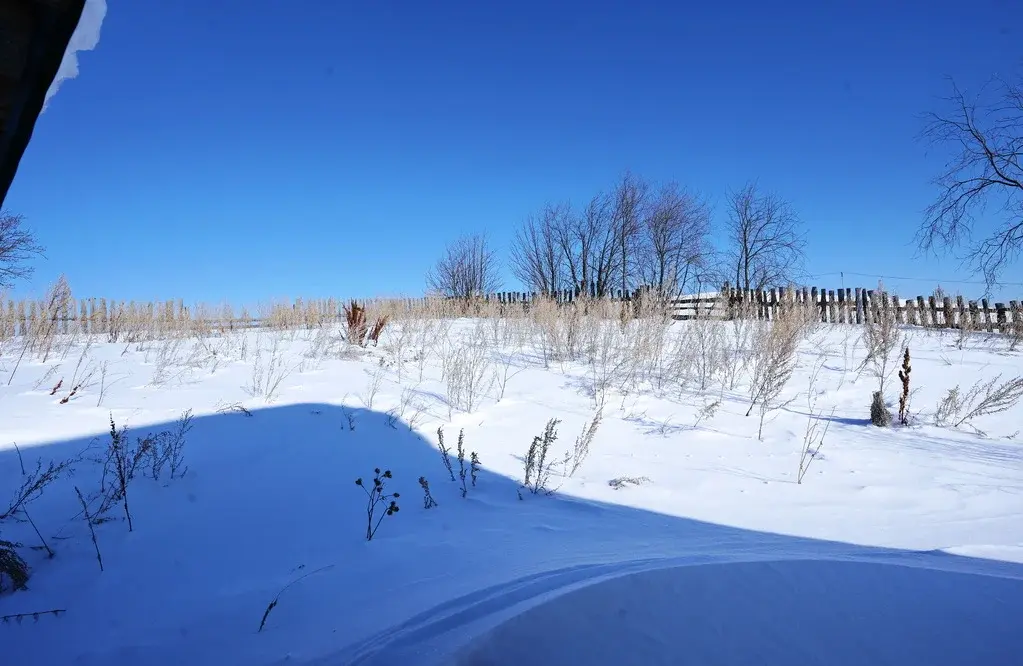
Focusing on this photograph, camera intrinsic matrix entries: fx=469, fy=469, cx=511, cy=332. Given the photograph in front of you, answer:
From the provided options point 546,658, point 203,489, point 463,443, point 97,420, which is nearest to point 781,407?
point 463,443

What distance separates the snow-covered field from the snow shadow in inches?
0.5

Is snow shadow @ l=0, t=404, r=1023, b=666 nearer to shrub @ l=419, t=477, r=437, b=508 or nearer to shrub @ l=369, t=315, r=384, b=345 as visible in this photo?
shrub @ l=419, t=477, r=437, b=508

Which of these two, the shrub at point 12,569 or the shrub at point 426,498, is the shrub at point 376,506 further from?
the shrub at point 12,569

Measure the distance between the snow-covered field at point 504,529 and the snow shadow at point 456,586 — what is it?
12mm

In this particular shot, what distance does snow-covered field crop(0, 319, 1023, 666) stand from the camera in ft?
4.55

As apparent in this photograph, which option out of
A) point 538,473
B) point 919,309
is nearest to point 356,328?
point 538,473

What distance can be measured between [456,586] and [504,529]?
2.71 feet

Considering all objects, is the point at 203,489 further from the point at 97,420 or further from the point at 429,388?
the point at 429,388

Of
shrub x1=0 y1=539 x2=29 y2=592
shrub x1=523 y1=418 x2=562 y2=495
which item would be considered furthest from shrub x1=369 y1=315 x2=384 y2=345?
shrub x1=0 y1=539 x2=29 y2=592

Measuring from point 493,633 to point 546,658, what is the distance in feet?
0.51

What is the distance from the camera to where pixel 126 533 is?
239 centimetres

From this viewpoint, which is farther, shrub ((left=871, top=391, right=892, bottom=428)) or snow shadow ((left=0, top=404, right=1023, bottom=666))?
shrub ((left=871, top=391, right=892, bottom=428))

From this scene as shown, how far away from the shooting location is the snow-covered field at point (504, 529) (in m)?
1.39

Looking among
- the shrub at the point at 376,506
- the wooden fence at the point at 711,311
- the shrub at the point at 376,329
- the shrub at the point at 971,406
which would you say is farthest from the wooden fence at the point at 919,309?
the shrub at the point at 376,506
